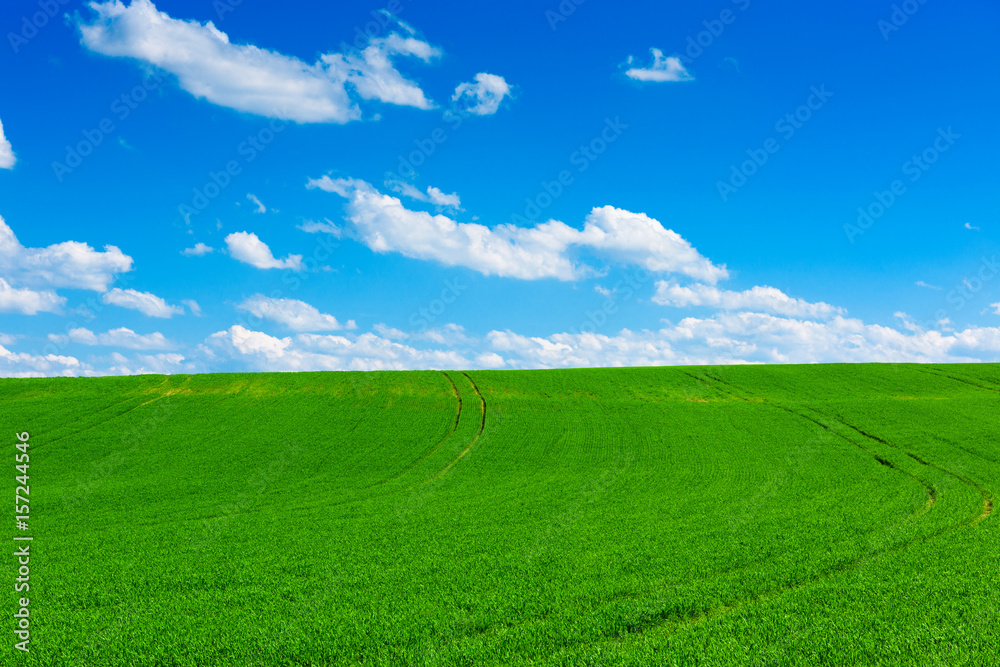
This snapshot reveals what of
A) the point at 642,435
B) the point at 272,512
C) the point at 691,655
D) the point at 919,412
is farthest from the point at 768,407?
the point at 691,655

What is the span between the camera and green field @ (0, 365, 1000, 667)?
11375mm

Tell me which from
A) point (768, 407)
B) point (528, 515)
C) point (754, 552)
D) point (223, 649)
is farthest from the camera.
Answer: point (768, 407)

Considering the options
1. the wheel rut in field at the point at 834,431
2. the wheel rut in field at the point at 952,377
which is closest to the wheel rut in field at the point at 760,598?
the wheel rut in field at the point at 834,431

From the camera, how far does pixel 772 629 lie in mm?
11328

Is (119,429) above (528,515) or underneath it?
above

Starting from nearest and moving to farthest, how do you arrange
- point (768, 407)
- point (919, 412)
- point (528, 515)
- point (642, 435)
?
point (528, 515) → point (642, 435) → point (919, 412) → point (768, 407)

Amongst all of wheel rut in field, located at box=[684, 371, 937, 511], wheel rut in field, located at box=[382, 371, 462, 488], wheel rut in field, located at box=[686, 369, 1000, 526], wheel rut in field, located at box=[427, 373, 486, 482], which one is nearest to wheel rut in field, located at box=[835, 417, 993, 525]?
wheel rut in field, located at box=[686, 369, 1000, 526]

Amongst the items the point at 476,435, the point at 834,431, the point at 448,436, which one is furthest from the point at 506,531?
the point at 834,431

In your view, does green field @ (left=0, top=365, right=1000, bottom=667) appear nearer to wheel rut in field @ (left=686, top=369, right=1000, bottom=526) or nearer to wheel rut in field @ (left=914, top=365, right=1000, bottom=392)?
wheel rut in field @ (left=686, top=369, right=1000, bottom=526)

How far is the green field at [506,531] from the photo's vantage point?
11375 millimetres

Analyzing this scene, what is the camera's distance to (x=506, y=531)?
20422 millimetres

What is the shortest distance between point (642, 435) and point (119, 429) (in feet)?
130

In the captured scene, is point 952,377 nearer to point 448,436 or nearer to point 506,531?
point 448,436

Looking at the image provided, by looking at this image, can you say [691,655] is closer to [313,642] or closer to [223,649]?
[313,642]
